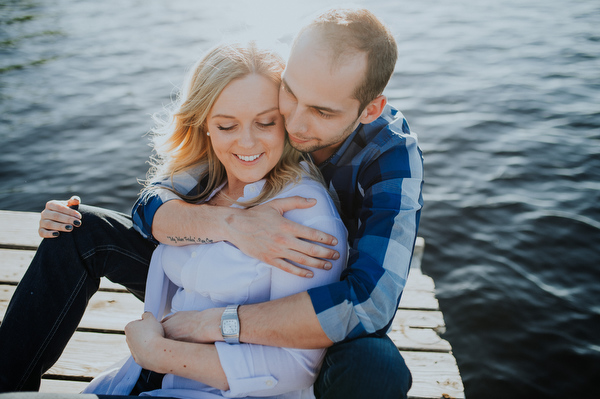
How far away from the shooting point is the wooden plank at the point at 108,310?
2977mm

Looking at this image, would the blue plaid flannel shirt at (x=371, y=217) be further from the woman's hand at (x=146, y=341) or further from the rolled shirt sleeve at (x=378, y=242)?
the woman's hand at (x=146, y=341)

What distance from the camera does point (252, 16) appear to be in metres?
11.6

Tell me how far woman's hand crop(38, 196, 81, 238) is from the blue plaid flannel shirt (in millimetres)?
298

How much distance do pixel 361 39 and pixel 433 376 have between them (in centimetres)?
189

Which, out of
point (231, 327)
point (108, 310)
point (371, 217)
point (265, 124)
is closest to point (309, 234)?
point (371, 217)

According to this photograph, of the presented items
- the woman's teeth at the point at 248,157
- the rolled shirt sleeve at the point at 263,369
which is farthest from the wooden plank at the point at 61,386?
the woman's teeth at the point at 248,157

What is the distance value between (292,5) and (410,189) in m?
10.8

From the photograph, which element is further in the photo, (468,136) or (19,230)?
(468,136)

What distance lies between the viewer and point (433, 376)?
107 inches

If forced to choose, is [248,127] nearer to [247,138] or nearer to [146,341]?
[247,138]

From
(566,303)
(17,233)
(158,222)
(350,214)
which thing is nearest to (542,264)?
(566,303)

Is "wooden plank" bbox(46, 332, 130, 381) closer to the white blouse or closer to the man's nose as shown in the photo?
the white blouse

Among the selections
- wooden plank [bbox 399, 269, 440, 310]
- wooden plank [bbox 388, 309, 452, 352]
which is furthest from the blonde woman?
wooden plank [bbox 399, 269, 440, 310]

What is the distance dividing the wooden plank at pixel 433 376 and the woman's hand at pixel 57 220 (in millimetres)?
1973
